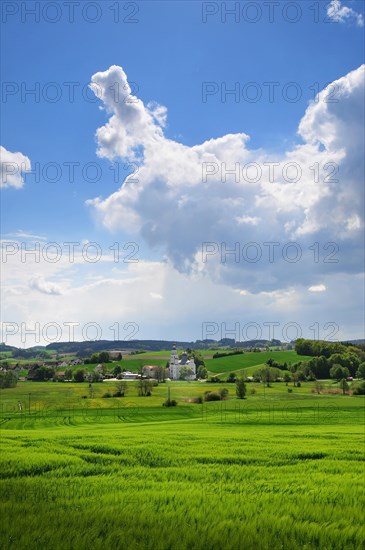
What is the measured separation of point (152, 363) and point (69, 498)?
171 m

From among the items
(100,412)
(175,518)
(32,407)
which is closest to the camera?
(175,518)

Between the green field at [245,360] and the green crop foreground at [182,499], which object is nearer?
the green crop foreground at [182,499]

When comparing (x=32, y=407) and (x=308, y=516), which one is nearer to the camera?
(x=308, y=516)

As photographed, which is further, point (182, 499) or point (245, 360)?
point (245, 360)

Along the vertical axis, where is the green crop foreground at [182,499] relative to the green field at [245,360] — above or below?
above

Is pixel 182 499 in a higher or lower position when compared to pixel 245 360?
higher

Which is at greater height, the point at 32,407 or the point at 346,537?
the point at 346,537

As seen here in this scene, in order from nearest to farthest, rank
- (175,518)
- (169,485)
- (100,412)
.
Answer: (175,518), (169,485), (100,412)

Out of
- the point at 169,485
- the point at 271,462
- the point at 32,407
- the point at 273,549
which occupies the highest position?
the point at 273,549

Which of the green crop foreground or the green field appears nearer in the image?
the green crop foreground

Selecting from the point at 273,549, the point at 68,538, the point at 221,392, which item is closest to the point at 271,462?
the point at 273,549

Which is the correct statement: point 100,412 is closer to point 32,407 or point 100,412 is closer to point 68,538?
point 32,407

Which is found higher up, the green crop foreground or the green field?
the green crop foreground

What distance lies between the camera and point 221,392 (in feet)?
356
